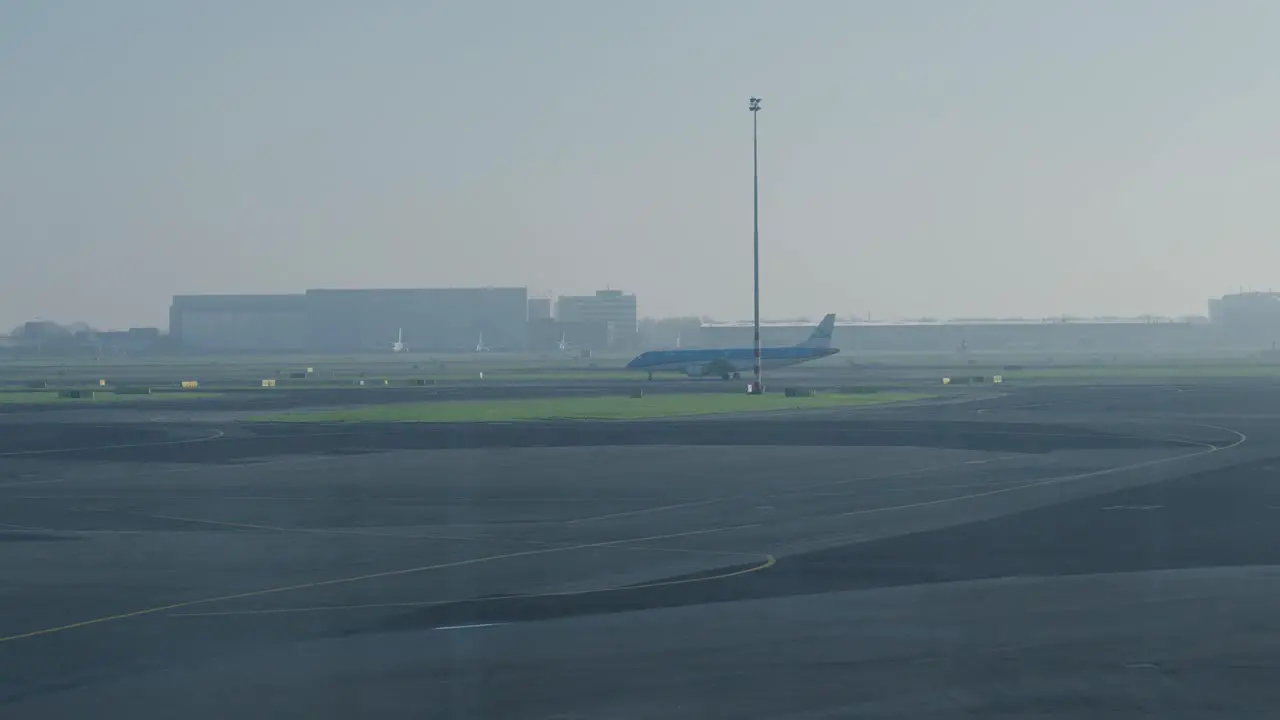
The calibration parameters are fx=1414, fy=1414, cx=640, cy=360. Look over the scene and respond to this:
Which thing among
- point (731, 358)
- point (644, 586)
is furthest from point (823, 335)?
point (644, 586)

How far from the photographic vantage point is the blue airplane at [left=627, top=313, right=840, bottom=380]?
368 ft

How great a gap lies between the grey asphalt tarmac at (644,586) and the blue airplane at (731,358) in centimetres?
7263

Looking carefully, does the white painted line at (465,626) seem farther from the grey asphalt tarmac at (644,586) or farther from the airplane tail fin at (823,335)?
the airplane tail fin at (823,335)

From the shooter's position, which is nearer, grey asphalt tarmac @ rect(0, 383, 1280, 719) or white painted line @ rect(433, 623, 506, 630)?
grey asphalt tarmac @ rect(0, 383, 1280, 719)

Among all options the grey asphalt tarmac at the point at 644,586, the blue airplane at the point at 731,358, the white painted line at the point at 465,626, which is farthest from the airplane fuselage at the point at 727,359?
the white painted line at the point at 465,626

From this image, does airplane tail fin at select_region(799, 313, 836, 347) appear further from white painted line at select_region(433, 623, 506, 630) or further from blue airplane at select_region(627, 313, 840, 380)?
white painted line at select_region(433, 623, 506, 630)

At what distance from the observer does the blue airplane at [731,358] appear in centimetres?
11206

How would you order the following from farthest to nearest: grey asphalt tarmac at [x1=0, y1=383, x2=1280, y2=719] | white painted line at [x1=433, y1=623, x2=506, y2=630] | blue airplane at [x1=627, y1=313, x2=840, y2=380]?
blue airplane at [x1=627, y1=313, x2=840, y2=380] → white painted line at [x1=433, y1=623, x2=506, y2=630] → grey asphalt tarmac at [x1=0, y1=383, x2=1280, y2=719]

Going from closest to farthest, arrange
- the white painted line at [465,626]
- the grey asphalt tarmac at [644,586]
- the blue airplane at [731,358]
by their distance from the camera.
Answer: the grey asphalt tarmac at [644,586] → the white painted line at [465,626] → the blue airplane at [731,358]

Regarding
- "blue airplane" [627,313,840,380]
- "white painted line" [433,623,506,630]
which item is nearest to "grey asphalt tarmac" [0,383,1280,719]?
"white painted line" [433,623,506,630]

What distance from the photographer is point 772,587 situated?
17.8 metres

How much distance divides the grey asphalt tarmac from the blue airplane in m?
72.6

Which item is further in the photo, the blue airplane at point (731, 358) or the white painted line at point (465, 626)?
the blue airplane at point (731, 358)

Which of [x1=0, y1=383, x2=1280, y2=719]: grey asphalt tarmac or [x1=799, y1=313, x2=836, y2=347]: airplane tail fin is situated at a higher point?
[x1=799, y1=313, x2=836, y2=347]: airplane tail fin
